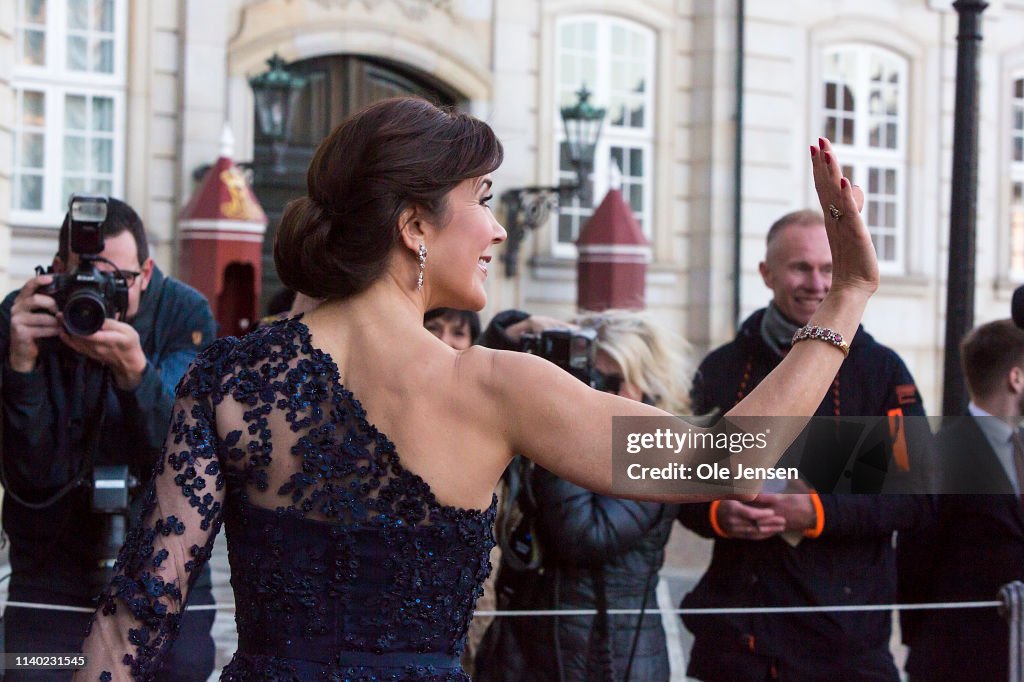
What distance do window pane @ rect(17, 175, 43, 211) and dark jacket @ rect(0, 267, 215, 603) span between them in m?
8.26

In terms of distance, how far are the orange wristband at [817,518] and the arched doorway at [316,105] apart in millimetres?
9059

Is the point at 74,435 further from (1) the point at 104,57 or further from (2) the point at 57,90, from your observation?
(1) the point at 104,57

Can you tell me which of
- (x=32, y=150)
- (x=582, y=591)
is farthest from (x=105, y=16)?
(x=582, y=591)

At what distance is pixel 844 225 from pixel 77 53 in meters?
10.8

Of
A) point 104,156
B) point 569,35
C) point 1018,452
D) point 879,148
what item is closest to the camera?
point 1018,452

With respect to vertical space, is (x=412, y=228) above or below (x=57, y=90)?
below

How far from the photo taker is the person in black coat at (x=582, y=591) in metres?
3.91

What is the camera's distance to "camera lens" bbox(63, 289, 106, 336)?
3.61 meters

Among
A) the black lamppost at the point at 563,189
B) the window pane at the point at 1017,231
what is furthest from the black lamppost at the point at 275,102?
the window pane at the point at 1017,231

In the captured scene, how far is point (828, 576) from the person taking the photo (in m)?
3.89

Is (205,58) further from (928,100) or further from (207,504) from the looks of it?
(207,504)

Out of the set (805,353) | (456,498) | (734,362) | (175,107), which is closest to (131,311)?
(734,362)

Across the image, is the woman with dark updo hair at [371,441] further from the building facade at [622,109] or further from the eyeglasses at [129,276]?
the building facade at [622,109]

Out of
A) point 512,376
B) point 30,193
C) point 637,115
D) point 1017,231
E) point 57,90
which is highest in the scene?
point 637,115
